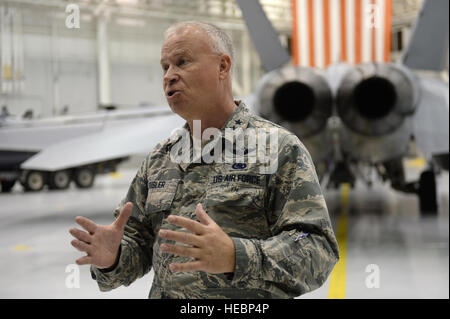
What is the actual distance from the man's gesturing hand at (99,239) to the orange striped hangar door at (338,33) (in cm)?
717

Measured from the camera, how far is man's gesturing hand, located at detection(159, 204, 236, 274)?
1.15m

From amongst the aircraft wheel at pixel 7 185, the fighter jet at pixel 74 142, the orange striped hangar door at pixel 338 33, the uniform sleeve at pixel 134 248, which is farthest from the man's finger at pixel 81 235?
the aircraft wheel at pixel 7 185

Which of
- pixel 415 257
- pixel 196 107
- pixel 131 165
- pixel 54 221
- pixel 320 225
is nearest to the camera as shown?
pixel 320 225

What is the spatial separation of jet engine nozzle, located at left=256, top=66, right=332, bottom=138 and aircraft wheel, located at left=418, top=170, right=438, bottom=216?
3575 mm

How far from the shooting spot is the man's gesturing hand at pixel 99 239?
1409 mm

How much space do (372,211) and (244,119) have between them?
8825 mm

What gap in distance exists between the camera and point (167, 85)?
58.2 inches

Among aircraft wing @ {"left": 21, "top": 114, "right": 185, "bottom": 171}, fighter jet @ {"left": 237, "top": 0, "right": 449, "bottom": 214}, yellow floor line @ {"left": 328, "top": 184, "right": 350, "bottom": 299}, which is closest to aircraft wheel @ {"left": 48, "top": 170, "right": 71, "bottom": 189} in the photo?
aircraft wing @ {"left": 21, "top": 114, "right": 185, "bottom": 171}

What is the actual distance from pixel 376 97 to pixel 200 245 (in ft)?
18.5

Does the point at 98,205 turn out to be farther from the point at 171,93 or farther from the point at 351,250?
the point at 171,93

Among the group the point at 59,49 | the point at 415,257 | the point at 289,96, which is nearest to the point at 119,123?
the point at 59,49

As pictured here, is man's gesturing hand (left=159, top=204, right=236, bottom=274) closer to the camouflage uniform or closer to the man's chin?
the camouflage uniform

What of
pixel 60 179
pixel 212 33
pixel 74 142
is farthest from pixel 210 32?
pixel 60 179

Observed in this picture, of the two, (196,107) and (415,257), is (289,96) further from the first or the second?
(196,107)
